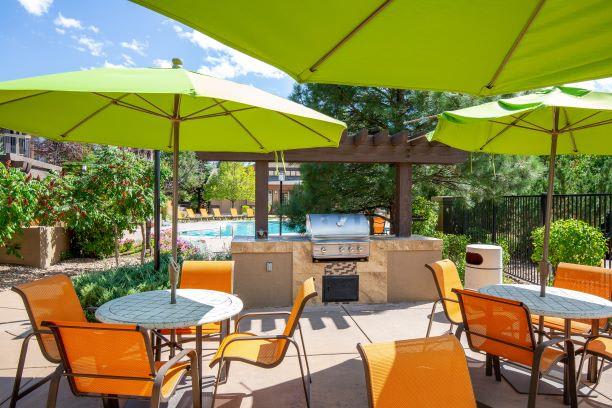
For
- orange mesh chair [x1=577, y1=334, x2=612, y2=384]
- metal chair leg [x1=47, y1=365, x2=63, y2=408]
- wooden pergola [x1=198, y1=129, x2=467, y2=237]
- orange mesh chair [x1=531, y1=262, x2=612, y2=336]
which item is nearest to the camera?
metal chair leg [x1=47, y1=365, x2=63, y2=408]

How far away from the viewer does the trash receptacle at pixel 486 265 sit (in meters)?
5.53

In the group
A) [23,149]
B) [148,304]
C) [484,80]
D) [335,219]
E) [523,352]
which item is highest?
[23,149]

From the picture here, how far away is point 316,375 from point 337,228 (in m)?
2.49

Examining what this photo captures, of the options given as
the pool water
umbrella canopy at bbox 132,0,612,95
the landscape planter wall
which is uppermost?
umbrella canopy at bbox 132,0,612,95

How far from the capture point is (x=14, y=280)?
23.9 ft

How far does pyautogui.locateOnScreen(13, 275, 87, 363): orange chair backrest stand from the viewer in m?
2.60

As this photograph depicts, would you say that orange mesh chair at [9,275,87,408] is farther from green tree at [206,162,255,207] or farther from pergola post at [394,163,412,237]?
green tree at [206,162,255,207]

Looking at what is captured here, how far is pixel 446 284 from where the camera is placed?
3750 mm

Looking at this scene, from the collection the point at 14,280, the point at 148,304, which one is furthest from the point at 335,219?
the point at 14,280

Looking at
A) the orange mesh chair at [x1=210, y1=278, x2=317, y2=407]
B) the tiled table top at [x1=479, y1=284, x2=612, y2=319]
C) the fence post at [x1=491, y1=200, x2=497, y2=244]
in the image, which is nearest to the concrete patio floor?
the orange mesh chair at [x1=210, y1=278, x2=317, y2=407]

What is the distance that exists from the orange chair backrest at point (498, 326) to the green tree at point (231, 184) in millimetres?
30390

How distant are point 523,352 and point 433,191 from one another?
22.7ft

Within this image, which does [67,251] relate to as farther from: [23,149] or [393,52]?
[23,149]

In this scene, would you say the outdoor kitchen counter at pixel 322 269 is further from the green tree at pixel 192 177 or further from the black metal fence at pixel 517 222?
the green tree at pixel 192 177
